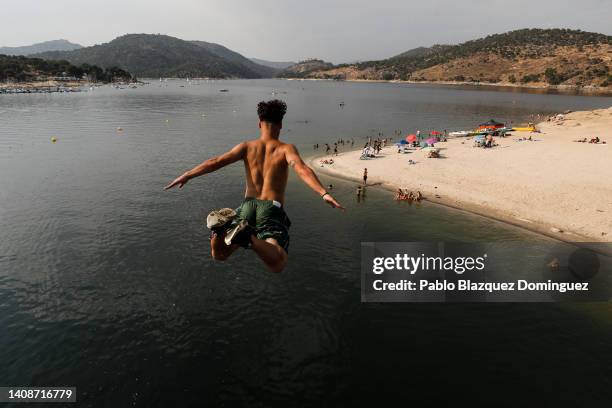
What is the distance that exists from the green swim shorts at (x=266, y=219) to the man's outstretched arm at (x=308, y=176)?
97cm

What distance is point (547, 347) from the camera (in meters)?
16.8

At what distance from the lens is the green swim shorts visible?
6.32m

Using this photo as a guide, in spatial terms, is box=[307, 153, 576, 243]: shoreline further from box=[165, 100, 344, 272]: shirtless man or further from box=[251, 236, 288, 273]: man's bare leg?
box=[251, 236, 288, 273]: man's bare leg

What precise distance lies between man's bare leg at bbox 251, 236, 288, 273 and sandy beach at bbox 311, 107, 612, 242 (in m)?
29.2

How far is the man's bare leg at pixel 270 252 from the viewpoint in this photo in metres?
5.14

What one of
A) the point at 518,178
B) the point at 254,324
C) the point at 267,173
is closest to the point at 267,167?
the point at 267,173

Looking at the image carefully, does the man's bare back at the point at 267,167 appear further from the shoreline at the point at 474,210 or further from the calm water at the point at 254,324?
the shoreline at the point at 474,210

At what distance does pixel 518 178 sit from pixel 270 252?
4339 centimetres

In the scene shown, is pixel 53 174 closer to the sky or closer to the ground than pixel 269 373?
closer to the sky

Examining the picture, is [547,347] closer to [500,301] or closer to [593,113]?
[500,301]

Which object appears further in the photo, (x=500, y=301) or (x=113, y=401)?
(x=500, y=301)

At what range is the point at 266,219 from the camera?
20.9 ft

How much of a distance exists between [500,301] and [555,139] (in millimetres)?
56823

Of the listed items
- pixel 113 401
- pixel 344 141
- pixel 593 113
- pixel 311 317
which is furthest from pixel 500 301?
pixel 593 113
